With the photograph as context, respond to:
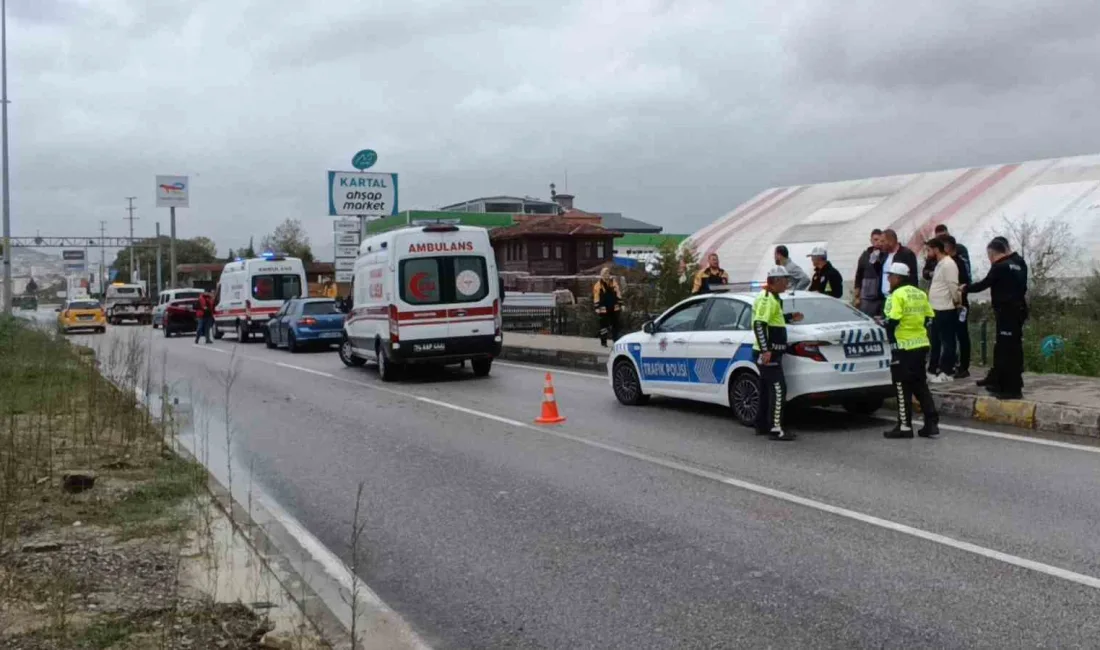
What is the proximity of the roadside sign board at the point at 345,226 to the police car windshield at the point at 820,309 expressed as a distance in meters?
29.5

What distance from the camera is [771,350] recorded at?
1002 centimetres

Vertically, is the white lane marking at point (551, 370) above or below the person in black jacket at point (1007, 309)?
below

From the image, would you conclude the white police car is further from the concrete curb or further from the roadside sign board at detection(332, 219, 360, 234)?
the roadside sign board at detection(332, 219, 360, 234)

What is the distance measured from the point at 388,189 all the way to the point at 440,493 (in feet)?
103

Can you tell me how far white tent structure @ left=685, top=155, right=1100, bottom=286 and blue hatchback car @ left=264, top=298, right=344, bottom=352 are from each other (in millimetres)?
18505

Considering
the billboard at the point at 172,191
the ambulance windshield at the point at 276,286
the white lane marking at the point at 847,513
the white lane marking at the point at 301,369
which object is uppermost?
the billboard at the point at 172,191

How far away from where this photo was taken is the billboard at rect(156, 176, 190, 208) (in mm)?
78500

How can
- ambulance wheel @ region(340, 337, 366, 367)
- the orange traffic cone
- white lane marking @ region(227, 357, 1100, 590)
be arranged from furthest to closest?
ambulance wheel @ region(340, 337, 366, 367) → the orange traffic cone → white lane marking @ region(227, 357, 1100, 590)

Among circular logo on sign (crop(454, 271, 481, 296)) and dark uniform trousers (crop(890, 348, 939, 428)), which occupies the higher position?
circular logo on sign (crop(454, 271, 481, 296))

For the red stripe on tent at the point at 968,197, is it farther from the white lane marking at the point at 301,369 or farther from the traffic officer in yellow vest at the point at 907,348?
the traffic officer in yellow vest at the point at 907,348

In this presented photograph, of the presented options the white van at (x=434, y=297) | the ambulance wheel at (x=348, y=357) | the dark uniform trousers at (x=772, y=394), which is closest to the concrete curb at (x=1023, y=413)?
the dark uniform trousers at (x=772, y=394)

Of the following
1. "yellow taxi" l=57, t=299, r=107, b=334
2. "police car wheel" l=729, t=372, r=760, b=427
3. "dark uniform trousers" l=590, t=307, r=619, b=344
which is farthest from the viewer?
"yellow taxi" l=57, t=299, r=107, b=334

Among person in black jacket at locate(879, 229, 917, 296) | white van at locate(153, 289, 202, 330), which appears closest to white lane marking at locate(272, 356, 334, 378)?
person in black jacket at locate(879, 229, 917, 296)

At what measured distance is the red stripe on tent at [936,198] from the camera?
140 feet
